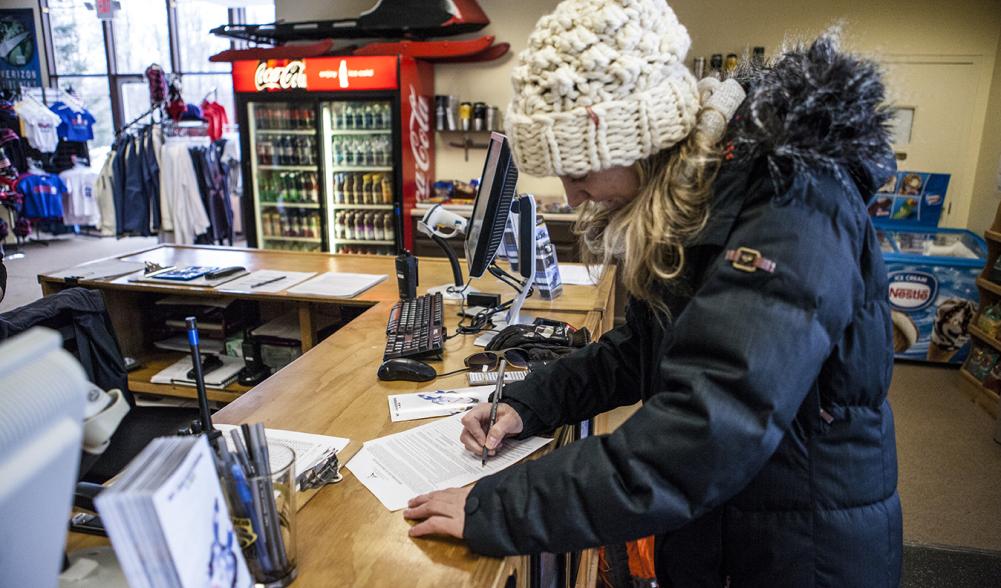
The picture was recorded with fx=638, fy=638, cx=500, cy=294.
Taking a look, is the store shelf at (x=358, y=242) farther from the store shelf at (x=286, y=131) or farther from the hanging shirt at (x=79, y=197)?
the hanging shirt at (x=79, y=197)

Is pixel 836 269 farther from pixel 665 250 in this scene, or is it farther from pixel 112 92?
pixel 112 92

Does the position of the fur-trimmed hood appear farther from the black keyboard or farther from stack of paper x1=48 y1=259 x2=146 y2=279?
stack of paper x1=48 y1=259 x2=146 y2=279

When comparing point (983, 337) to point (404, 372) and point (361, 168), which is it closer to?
point (404, 372)

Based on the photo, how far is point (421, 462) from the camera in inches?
44.2

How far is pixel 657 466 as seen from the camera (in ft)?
2.50

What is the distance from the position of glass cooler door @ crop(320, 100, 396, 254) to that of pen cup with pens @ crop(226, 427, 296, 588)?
15.0 feet

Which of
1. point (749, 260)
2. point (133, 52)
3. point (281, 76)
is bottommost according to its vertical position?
point (749, 260)

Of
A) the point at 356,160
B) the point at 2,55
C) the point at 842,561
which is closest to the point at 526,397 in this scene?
the point at 842,561

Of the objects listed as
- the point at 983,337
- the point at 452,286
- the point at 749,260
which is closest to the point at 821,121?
the point at 749,260

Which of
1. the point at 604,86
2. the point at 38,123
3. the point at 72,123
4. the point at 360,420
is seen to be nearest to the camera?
the point at 604,86

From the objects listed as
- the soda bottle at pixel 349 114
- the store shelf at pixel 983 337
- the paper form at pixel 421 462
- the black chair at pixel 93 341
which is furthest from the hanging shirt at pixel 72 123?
the store shelf at pixel 983 337

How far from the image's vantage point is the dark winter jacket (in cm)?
72

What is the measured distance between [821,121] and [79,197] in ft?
29.9

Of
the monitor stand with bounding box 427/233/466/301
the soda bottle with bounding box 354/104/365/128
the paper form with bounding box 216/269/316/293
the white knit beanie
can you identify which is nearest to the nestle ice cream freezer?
the monitor stand with bounding box 427/233/466/301
